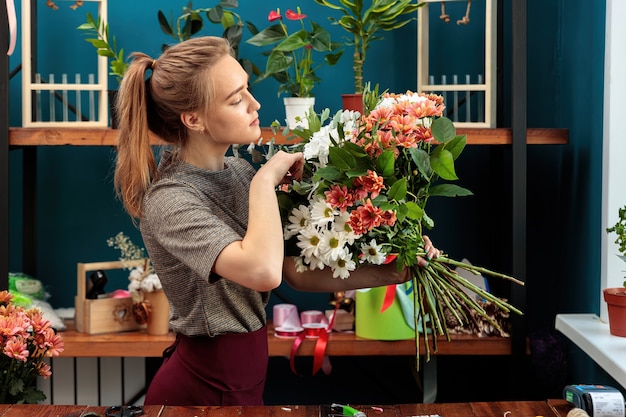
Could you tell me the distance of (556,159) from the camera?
11.0 ft

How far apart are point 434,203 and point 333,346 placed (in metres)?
0.80

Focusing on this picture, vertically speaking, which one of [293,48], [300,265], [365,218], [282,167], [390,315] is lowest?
[390,315]

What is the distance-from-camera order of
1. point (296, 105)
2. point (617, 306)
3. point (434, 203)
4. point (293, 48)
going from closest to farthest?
point (617, 306) → point (293, 48) → point (296, 105) → point (434, 203)

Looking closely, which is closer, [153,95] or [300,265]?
[300,265]

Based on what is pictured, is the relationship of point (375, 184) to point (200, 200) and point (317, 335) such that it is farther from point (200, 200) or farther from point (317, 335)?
point (317, 335)

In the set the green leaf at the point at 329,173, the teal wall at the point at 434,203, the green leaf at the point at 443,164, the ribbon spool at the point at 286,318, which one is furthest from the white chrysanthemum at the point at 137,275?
the green leaf at the point at 443,164

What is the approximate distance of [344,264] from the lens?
1.81 meters

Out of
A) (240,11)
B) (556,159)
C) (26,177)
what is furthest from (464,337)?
(26,177)

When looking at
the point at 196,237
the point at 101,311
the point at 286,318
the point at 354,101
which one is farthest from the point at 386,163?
the point at 101,311

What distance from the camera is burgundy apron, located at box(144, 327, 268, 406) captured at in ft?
6.65

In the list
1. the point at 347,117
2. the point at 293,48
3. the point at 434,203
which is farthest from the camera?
the point at 434,203

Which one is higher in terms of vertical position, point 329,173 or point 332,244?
point 329,173

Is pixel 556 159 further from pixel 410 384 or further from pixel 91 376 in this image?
pixel 91 376

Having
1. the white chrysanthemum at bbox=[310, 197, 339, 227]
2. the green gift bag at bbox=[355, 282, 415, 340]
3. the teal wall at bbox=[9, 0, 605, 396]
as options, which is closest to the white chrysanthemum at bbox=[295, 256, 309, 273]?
the white chrysanthemum at bbox=[310, 197, 339, 227]
